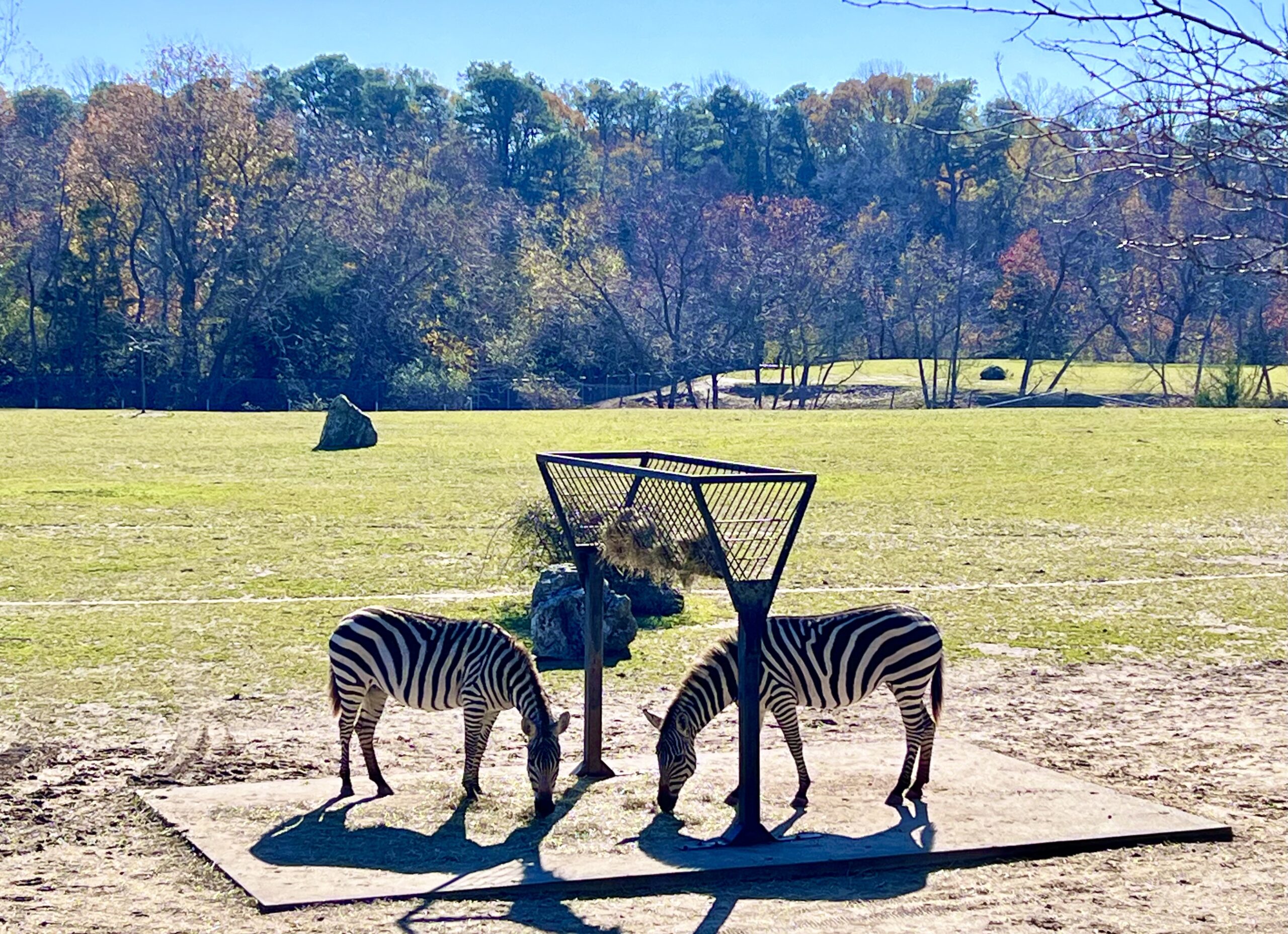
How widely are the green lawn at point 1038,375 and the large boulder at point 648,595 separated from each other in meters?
45.8

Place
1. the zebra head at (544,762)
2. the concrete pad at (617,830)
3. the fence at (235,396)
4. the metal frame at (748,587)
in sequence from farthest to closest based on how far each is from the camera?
1. the fence at (235,396)
2. the zebra head at (544,762)
3. the metal frame at (748,587)
4. the concrete pad at (617,830)

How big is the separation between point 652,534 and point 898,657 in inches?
64.8

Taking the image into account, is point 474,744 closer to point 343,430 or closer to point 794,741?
point 794,741

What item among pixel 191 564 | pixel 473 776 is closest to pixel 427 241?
pixel 191 564

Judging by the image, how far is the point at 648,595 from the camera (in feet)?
52.5

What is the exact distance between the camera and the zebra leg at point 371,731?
9305mm

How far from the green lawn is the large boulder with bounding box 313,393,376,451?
3252 cm

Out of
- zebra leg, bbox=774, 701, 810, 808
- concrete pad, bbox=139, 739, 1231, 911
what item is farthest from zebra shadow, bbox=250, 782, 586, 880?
zebra leg, bbox=774, 701, 810, 808

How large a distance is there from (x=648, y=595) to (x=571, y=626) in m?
2.07

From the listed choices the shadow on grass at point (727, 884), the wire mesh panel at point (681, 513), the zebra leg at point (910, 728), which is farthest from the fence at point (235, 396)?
the shadow on grass at point (727, 884)

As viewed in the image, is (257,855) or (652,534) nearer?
(257,855)

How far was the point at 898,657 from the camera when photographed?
9180 mm

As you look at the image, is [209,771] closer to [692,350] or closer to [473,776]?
[473,776]

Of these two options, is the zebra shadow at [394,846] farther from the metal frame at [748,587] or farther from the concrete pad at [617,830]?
the metal frame at [748,587]
